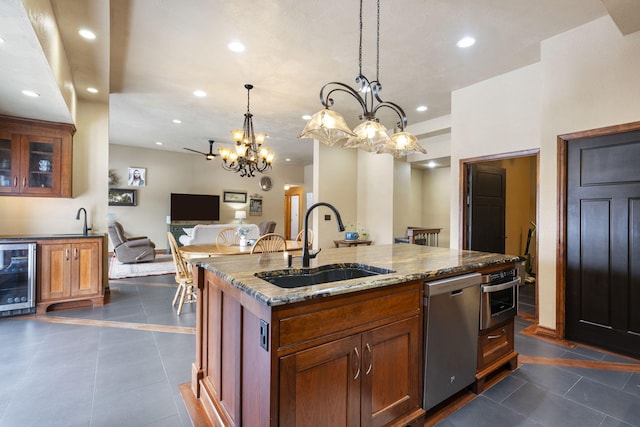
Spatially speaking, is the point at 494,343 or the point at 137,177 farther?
the point at 137,177

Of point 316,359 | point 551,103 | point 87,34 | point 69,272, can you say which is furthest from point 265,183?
point 316,359

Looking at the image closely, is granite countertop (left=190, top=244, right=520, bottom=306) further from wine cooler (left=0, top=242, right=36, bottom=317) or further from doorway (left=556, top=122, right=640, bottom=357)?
wine cooler (left=0, top=242, right=36, bottom=317)

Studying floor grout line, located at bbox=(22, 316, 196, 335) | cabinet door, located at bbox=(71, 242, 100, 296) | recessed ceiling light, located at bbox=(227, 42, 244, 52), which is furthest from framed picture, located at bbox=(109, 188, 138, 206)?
recessed ceiling light, located at bbox=(227, 42, 244, 52)

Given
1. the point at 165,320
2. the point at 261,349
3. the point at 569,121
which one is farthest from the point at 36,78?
the point at 569,121

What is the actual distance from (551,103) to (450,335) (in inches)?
104

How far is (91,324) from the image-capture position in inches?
128

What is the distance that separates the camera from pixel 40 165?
3.79m

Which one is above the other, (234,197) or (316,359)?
(234,197)

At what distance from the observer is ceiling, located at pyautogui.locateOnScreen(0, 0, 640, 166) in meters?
2.46

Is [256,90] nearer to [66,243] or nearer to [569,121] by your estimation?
Result: [66,243]

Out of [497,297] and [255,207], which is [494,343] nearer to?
[497,297]

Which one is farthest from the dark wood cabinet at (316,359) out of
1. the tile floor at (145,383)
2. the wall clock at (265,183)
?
the wall clock at (265,183)

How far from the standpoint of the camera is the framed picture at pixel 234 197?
9570mm

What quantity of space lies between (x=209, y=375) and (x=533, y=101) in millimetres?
4049
